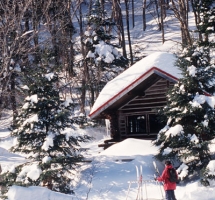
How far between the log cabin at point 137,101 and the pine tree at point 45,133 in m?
4.46

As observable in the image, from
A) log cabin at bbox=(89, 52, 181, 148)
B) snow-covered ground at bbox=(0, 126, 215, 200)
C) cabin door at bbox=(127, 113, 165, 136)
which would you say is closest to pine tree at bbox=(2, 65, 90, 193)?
snow-covered ground at bbox=(0, 126, 215, 200)

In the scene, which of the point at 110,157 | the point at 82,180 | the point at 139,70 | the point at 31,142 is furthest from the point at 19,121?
the point at 139,70

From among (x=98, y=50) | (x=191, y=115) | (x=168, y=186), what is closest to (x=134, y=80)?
(x=191, y=115)

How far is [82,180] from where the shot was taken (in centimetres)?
1516

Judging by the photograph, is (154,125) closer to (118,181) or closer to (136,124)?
(136,124)

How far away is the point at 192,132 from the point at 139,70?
6.49 meters

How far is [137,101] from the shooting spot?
70.4ft

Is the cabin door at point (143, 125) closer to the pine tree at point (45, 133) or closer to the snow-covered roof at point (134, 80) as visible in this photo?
the snow-covered roof at point (134, 80)

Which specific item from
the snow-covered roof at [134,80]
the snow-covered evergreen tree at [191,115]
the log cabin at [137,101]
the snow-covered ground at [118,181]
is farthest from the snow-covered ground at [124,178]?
the log cabin at [137,101]

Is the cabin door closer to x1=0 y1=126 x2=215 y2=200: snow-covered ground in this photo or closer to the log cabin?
the log cabin

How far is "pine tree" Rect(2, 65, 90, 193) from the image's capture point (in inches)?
551

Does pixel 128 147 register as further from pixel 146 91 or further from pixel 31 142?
pixel 31 142

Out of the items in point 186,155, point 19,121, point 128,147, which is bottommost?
point 128,147

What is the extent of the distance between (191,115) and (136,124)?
788cm
